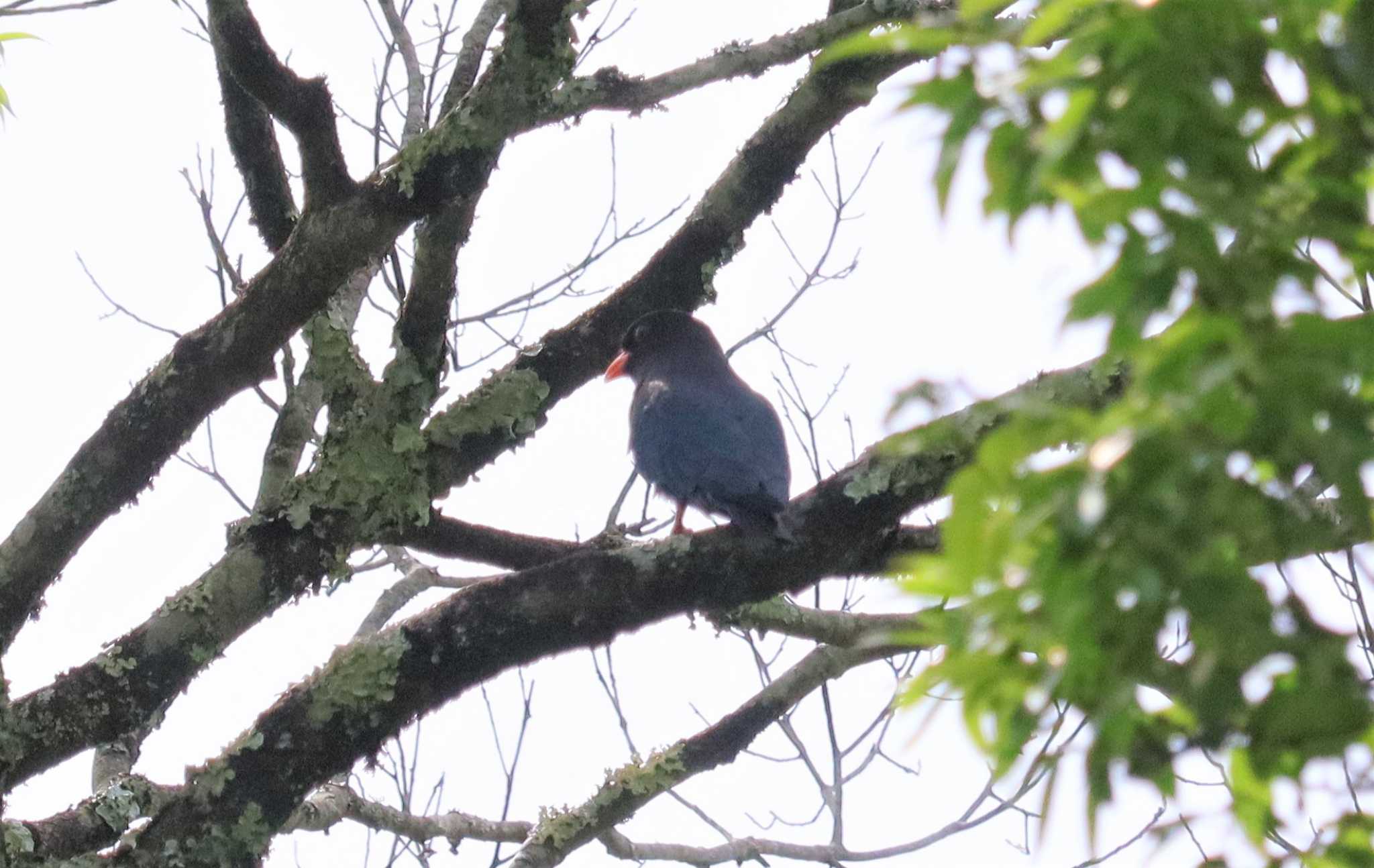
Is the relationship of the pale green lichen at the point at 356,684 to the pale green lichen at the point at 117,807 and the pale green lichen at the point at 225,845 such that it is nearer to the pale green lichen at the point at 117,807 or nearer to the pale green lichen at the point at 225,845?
the pale green lichen at the point at 225,845

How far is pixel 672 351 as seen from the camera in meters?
6.22

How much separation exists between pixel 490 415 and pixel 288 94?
956 millimetres

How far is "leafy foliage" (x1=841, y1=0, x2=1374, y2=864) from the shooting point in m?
1.18

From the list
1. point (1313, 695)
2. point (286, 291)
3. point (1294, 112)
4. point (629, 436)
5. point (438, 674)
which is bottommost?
point (1313, 695)

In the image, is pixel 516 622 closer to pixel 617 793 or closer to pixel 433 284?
pixel 433 284

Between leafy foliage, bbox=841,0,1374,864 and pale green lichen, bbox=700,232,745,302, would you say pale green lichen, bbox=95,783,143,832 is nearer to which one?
pale green lichen, bbox=700,232,745,302

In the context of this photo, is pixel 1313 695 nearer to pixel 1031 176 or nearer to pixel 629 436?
pixel 1031 176

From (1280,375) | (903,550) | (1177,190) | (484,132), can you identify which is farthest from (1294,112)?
(484,132)

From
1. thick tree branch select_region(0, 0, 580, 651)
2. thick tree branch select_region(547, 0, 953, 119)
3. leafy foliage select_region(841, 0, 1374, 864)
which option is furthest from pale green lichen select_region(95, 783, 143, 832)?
leafy foliage select_region(841, 0, 1374, 864)

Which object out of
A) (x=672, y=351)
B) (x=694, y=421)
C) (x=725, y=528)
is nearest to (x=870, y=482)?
(x=725, y=528)

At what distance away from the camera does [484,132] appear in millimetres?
3545

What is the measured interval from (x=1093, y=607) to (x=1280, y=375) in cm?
24

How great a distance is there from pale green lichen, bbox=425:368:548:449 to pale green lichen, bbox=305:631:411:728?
0.71 metres

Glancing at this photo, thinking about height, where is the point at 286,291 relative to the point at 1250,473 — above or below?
above
